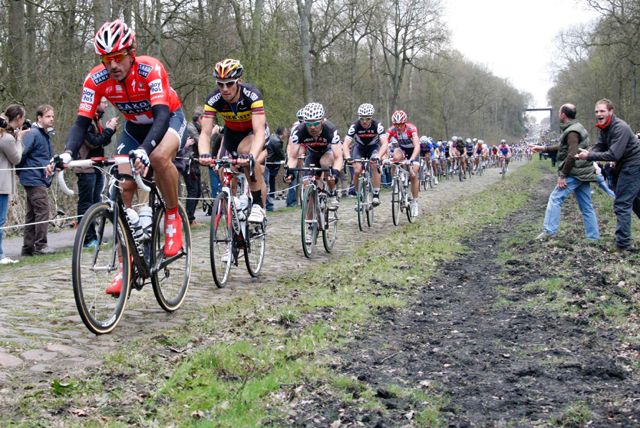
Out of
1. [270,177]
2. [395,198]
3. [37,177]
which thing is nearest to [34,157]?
[37,177]

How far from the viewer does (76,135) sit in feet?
20.4

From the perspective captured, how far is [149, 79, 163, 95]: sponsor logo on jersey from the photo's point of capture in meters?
6.32

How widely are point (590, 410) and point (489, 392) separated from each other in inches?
26.0

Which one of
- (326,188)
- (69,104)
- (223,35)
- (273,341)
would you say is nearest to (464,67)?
(223,35)

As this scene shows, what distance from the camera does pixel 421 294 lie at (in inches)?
319

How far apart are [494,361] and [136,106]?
385 centimetres

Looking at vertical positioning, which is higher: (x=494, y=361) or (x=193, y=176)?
(x=193, y=176)

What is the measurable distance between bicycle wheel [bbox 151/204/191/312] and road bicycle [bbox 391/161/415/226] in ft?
28.5

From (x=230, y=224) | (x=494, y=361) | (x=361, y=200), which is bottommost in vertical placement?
(x=494, y=361)

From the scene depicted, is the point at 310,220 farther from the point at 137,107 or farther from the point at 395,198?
the point at 395,198

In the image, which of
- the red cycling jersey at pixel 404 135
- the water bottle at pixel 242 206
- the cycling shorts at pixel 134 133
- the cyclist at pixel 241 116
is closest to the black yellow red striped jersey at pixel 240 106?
the cyclist at pixel 241 116

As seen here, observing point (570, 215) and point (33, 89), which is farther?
point (33, 89)

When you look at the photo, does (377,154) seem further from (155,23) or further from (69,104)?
(155,23)

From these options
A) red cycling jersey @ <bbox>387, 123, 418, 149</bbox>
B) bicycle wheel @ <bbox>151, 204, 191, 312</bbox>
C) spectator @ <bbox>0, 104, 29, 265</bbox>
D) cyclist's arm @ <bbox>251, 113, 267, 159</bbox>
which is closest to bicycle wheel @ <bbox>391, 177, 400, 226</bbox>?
red cycling jersey @ <bbox>387, 123, 418, 149</bbox>
